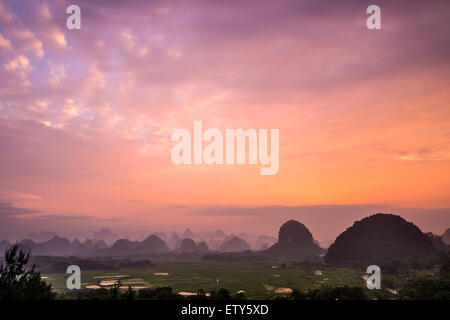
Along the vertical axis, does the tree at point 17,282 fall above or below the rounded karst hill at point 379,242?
above

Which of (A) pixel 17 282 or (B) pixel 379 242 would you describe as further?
(B) pixel 379 242

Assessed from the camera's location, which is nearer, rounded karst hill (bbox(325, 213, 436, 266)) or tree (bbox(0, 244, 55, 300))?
tree (bbox(0, 244, 55, 300))

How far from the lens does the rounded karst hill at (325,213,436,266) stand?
111938 millimetres

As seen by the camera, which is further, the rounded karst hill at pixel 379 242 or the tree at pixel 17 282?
the rounded karst hill at pixel 379 242

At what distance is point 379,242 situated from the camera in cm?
11969

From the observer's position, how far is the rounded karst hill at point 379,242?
4407 inches

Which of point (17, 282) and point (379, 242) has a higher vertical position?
point (17, 282)

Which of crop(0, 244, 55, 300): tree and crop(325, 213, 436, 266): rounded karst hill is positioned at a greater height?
crop(0, 244, 55, 300): tree
